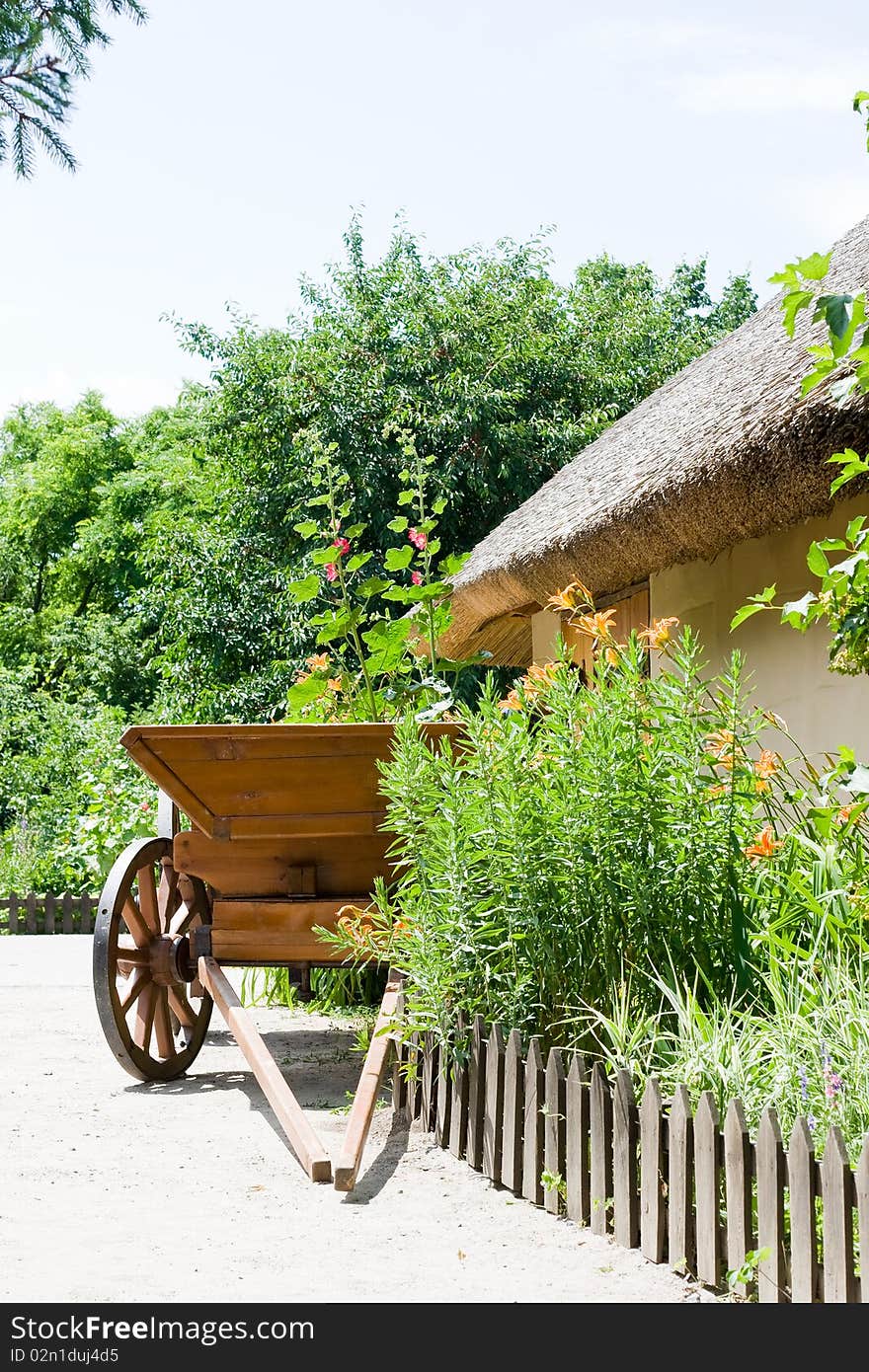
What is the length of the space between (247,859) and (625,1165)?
6.67ft

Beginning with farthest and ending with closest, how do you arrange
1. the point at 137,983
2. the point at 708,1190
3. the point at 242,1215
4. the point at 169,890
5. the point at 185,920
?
1. the point at 169,890
2. the point at 185,920
3. the point at 137,983
4. the point at 242,1215
5. the point at 708,1190

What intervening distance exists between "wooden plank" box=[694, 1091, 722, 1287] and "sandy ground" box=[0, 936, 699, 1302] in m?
0.07

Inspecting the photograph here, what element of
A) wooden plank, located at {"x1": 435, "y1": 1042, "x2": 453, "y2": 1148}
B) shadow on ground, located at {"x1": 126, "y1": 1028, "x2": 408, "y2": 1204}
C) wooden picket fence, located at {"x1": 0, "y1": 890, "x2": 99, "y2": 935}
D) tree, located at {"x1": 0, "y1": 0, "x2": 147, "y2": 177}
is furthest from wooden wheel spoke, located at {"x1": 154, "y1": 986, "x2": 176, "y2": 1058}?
wooden picket fence, located at {"x1": 0, "y1": 890, "x2": 99, "y2": 935}

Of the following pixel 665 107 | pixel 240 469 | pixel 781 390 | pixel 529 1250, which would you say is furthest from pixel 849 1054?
pixel 240 469

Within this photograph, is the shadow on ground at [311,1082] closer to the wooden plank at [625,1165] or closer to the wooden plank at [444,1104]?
the wooden plank at [444,1104]

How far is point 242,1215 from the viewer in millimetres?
2924

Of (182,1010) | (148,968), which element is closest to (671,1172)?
(148,968)

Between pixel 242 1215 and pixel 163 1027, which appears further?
pixel 163 1027

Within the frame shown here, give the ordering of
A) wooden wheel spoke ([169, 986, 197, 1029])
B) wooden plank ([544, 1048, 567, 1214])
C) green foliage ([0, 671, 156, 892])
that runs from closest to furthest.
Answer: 1. wooden plank ([544, 1048, 567, 1214])
2. wooden wheel spoke ([169, 986, 197, 1029])
3. green foliage ([0, 671, 156, 892])

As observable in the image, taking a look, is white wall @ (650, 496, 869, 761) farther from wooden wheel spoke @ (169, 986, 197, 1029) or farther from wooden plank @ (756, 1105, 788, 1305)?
wooden wheel spoke @ (169, 986, 197, 1029)

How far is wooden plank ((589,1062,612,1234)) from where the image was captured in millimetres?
2760

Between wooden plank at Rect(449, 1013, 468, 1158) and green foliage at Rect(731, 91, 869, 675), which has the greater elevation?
green foliage at Rect(731, 91, 869, 675)

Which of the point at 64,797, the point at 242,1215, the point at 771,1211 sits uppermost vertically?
the point at 64,797

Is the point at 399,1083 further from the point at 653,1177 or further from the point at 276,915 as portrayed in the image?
the point at 653,1177
